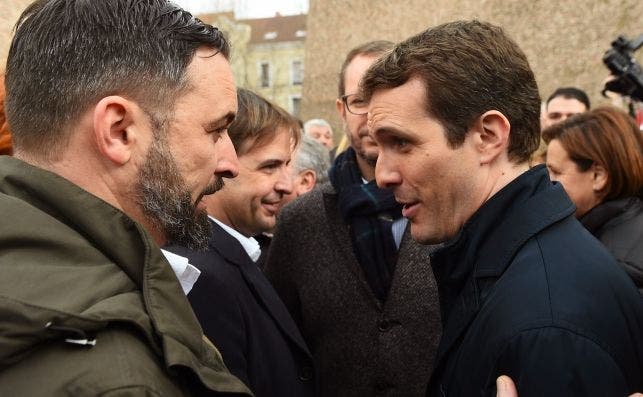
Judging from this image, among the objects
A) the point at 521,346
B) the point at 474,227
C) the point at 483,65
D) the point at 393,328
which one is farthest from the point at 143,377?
the point at 393,328

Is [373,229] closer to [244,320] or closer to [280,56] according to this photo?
[244,320]

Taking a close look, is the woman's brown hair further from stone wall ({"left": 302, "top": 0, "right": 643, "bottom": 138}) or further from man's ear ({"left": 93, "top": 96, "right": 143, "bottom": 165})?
stone wall ({"left": 302, "top": 0, "right": 643, "bottom": 138})

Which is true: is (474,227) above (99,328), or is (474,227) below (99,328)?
above

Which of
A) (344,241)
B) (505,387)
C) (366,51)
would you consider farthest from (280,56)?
(505,387)

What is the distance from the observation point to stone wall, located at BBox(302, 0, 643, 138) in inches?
491

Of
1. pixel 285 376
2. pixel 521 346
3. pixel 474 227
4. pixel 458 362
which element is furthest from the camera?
pixel 285 376

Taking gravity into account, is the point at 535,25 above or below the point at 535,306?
above

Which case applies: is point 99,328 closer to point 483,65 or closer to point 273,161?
point 483,65

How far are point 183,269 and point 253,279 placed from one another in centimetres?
67

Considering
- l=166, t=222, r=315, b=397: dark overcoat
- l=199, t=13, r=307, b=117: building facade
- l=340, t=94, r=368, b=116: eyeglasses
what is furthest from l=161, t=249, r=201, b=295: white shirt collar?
l=199, t=13, r=307, b=117: building facade

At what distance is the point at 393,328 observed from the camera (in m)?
2.65

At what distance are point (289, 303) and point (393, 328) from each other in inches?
21.2

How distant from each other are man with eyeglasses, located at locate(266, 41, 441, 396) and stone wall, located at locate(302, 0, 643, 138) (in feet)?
32.9

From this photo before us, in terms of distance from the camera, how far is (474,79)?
6.30 ft
